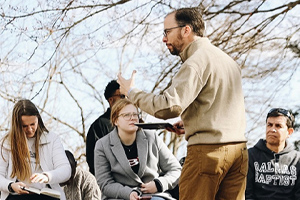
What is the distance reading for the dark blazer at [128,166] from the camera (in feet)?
17.0

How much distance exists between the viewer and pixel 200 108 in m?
3.68

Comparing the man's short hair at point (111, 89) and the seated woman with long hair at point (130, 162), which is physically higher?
the man's short hair at point (111, 89)

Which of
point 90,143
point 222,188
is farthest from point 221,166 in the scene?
point 90,143

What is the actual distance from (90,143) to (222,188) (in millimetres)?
2492

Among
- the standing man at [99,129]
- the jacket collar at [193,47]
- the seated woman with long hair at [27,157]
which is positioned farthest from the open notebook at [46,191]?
the jacket collar at [193,47]

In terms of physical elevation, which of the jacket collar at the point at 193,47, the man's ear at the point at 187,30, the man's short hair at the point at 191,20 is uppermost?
the man's short hair at the point at 191,20

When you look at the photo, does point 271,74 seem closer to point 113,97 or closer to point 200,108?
point 113,97

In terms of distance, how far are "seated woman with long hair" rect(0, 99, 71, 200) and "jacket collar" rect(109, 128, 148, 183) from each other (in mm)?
488

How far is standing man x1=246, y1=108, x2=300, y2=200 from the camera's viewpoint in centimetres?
543

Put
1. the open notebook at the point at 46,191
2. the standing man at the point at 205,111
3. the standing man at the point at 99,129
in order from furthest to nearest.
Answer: the standing man at the point at 99,129 < the open notebook at the point at 46,191 < the standing man at the point at 205,111

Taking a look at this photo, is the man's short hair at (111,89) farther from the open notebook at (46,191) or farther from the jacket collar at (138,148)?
the open notebook at (46,191)

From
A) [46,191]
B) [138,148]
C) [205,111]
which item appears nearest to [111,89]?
[138,148]

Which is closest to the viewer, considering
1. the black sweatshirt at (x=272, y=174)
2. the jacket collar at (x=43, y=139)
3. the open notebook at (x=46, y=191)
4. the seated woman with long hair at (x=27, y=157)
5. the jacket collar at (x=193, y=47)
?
the jacket collar at (x=193, y=47)

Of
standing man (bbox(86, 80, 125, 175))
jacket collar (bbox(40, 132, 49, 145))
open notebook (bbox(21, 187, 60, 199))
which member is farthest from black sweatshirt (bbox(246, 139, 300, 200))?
jacket collar (bbox(40, 132, 49, 145))
